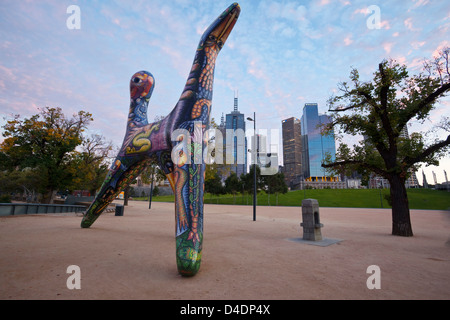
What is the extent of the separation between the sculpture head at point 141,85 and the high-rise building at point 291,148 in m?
98.5

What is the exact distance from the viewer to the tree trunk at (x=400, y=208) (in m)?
10.3

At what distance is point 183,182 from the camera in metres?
4.87

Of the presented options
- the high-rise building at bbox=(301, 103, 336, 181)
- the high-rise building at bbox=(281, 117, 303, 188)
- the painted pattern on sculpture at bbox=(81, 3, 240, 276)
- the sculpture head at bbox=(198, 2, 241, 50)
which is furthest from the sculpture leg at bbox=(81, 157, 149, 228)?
the high-rise building at bbox=(301, 103, 336, 181)

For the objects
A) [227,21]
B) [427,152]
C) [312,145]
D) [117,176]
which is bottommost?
[117,176]

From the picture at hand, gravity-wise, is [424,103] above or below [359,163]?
above

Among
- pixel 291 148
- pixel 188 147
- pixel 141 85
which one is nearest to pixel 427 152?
pixel 188 147

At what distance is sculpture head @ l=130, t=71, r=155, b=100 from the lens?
8632 mm

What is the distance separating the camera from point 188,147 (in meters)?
5.10

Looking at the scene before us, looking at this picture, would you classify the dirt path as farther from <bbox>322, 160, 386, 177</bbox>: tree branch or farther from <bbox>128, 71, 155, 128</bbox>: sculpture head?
<bbox>128, 71, 155, 128</bbox>: sculpture head

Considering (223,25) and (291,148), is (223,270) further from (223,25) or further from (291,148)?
A: (291,148)

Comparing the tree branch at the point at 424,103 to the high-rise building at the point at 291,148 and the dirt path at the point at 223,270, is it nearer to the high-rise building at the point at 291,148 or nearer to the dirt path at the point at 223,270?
the dirt path at the point at 223,270

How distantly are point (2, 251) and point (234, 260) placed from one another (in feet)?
20.2

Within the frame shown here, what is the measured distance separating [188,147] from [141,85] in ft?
16.3

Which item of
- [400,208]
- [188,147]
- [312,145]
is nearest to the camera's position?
[188,147]
